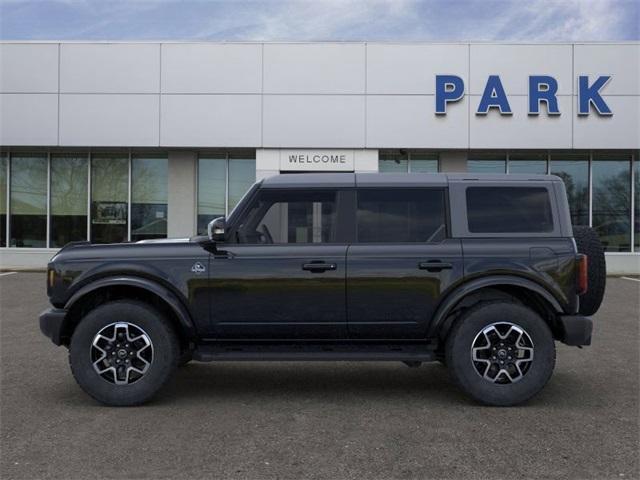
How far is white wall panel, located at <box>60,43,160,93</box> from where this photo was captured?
15984 millimetres

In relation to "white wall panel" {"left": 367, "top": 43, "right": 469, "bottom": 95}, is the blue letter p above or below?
below

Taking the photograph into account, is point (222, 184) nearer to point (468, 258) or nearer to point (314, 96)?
point (314, 96)

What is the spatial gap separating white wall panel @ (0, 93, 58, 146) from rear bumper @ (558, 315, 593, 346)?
15.4 metres

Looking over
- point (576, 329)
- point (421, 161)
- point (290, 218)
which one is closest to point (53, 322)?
point (290, 218)

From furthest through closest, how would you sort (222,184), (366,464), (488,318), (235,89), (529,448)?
(222,184) → (235,89) → (488,318) → (529,448) → (366,464)

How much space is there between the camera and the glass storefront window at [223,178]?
17.1m

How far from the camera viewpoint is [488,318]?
4617 mm

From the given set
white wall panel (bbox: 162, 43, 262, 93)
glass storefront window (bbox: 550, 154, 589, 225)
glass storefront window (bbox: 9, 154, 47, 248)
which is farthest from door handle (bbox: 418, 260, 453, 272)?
glass storefront window (bbox: 9, 154, 47, 248)

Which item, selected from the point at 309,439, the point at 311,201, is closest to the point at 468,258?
the point at 311,201

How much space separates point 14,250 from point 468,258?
53.9 ft

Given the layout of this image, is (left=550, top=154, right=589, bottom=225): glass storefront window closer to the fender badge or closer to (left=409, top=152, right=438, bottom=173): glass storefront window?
(left=409, top=152, right=438, bottom=173): glass storefront window

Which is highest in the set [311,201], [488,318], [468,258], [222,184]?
[222,184]

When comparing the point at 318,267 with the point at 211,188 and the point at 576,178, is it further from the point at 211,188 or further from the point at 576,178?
the point at 576,178

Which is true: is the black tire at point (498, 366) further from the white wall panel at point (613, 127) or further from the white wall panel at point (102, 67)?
the white wall panel at point (102, 67)
